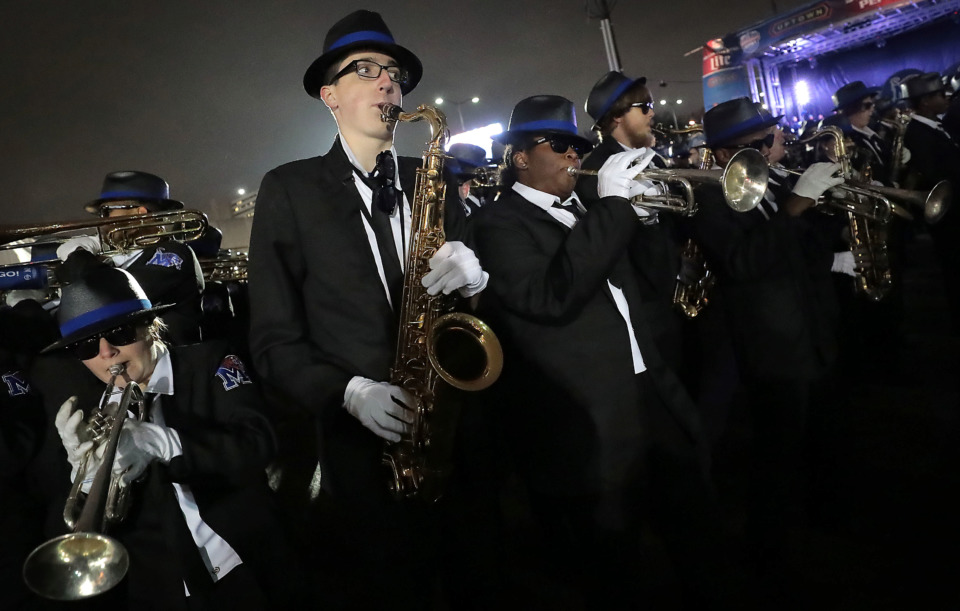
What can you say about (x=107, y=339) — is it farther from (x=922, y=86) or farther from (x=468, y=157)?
(x=922, y=86)

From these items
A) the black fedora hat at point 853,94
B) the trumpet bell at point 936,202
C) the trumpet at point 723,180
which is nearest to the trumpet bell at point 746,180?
the trumpet at point 723,180

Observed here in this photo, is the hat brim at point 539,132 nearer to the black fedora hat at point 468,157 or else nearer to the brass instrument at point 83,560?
the brass instrument at point 83,560

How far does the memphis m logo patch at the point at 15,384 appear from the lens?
107 inches

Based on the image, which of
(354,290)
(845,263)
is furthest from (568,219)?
(845,263)

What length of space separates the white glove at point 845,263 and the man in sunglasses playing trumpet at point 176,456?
15.3 ft

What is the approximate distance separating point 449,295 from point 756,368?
2.05 m

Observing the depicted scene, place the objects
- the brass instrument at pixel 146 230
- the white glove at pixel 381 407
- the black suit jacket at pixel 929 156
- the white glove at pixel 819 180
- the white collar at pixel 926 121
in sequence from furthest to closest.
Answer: the white collar at pixel 926 121
the black suit jacket at pixel 929 156
the brass instrument at pixel 146 230
the white glove at pixel 819 180
the white glove at pixel 381 407

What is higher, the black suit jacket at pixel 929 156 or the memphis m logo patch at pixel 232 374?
the black suit jacket at pixel 929 156

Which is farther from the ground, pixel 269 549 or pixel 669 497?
pixel 269 549

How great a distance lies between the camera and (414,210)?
2391 millimetres

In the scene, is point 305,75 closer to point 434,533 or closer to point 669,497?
point 434,533

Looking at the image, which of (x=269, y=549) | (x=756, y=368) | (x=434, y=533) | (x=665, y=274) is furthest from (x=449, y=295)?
(x=756, y=368)

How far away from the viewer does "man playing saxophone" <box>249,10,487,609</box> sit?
2.08 m

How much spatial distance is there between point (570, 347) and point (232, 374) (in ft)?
5.28
